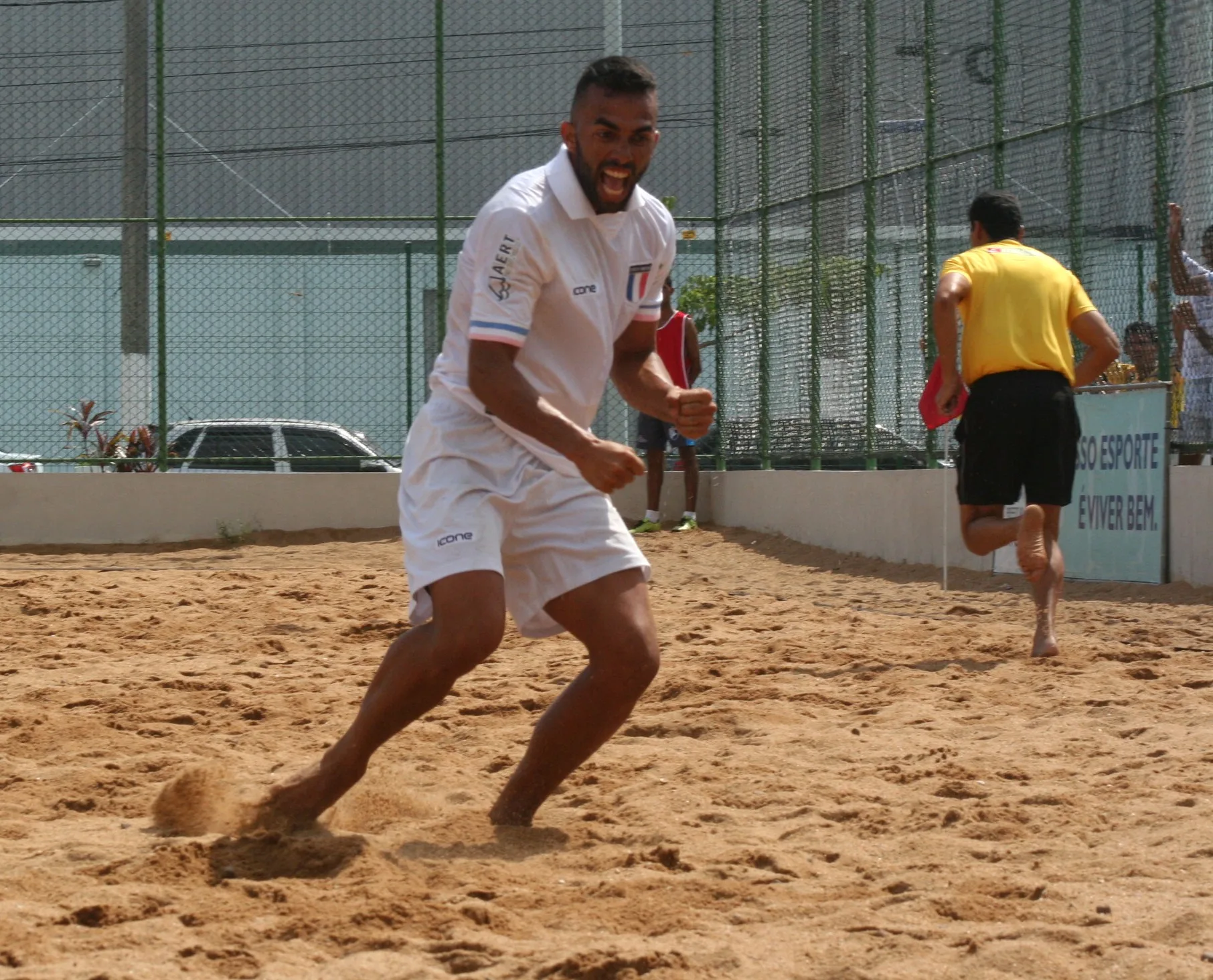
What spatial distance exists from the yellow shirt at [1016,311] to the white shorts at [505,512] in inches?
136

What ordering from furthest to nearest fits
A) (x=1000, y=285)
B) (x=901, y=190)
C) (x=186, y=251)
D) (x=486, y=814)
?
(x=186, y=251) < (x=901, y=190) < (x=1000, y=285) < (x=486, y=814)

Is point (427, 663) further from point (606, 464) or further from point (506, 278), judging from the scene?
point (506, 278)

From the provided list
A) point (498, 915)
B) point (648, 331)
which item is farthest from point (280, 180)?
point (498, 915)

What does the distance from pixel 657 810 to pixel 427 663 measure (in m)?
0.89

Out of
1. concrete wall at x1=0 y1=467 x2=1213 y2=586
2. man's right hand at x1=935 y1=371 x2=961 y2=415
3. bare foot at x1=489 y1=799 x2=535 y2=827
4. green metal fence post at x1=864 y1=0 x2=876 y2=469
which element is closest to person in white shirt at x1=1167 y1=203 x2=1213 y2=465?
man's right hand at x1=935 y1=371 x2=961 y2=415

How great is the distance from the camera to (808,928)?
3195mm

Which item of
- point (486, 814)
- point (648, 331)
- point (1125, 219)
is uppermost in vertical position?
point (1125, 219)

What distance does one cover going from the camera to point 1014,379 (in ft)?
22.5

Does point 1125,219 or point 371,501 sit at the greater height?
point 1125,219

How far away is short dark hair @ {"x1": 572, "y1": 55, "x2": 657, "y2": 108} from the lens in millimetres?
3725

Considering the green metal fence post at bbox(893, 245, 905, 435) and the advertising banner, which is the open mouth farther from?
the green metal fence post at bbox(893, 245, 905, 435)

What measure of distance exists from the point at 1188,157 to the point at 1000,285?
8.85 ft

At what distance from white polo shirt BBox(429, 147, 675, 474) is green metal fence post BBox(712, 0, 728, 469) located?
9526 millimetres

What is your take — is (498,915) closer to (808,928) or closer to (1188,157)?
→ (808,928)
